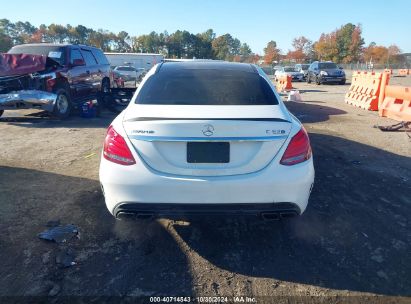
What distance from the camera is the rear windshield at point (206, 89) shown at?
3.28 m

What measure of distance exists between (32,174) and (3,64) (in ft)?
18.2

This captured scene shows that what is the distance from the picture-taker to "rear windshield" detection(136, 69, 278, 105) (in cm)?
328

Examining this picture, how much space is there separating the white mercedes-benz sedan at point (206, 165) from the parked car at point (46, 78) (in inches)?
282

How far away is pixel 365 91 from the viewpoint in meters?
12.5

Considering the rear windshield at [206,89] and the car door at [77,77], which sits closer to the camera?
the rear windshield at [206,89]

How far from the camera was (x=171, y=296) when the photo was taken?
2533 mm

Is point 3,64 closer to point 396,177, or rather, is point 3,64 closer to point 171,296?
point 171,296

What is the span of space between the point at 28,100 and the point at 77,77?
1835 millimetres

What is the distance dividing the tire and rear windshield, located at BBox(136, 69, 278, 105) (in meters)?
6.49

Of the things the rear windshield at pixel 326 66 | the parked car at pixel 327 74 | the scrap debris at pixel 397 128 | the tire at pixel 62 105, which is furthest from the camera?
the rear windshield at pixel 326 66

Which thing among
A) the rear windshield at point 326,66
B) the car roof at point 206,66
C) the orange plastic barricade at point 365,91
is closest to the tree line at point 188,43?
the rear windshield at point 326,66

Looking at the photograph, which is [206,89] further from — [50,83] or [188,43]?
[188,43]

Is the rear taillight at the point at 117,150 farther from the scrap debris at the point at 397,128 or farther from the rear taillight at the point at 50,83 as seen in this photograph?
the scrap debris at the point at 397,128

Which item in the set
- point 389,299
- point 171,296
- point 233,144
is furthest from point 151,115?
point 389,299
